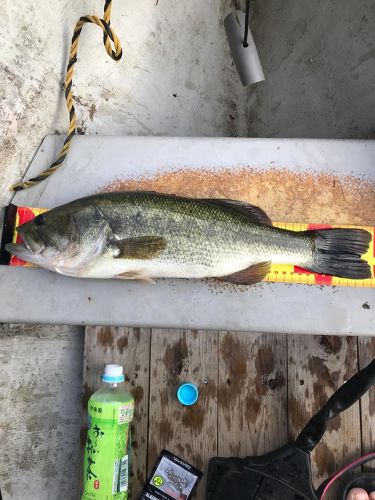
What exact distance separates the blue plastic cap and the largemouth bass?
26.4 inches

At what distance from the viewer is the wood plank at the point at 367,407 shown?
2.37 m

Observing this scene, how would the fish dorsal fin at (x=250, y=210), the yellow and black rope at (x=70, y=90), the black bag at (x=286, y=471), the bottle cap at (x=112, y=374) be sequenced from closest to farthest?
the black bag at (x=286, y=471) < the bottle cap at (x=112, y=374) < the fish dorsal fin at (x=250, y=210) < the yellow and black rope at (x=70, y=90)

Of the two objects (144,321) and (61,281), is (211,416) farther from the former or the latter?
(61,281)

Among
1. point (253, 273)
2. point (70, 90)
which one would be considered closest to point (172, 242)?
point (253, 273)

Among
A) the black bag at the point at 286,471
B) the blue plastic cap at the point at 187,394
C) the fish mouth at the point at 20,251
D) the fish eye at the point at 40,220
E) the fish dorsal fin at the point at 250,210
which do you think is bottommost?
the black bag at the point at 286,471

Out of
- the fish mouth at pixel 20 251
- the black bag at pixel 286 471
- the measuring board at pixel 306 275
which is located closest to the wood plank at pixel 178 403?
the black bag at pixel 286 471

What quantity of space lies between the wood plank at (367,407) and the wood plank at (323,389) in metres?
0.03

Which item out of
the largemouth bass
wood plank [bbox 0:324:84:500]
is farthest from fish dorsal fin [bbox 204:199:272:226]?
wood plank [bbox 0:324:84:500]

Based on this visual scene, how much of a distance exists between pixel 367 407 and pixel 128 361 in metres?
1.44

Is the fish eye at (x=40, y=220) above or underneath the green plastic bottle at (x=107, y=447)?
above

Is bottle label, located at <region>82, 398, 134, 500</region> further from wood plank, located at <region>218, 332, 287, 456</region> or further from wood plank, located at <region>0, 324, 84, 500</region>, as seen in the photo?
wood plank, located at <region>218, 332, 287, 456</region>

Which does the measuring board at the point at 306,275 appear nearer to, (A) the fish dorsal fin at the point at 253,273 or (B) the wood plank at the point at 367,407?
(A) the fish dorsal fin at the point at 253,273

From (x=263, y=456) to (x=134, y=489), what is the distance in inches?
29.9

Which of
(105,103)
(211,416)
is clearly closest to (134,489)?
(211,416)
